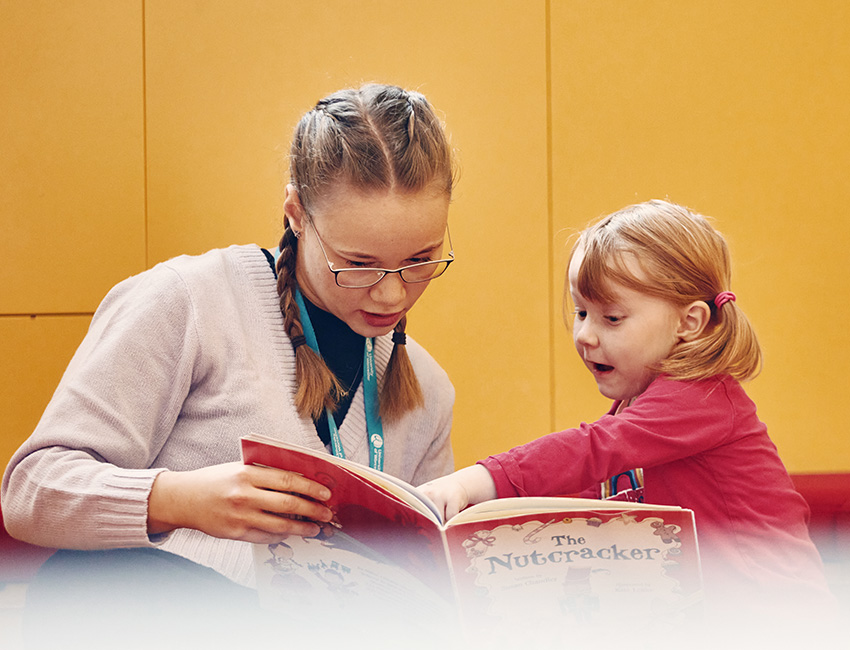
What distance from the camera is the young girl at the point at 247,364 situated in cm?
105

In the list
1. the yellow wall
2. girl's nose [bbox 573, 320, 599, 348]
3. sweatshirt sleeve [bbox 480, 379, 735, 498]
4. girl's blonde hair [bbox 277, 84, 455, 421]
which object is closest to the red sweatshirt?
sweatshirt sleeve [bbox 480, 379, 735, 498]

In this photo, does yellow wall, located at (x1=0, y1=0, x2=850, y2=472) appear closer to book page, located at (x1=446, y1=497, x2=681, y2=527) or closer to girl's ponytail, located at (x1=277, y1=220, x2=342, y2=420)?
girl's ponytail, located at (x1=277, y1=220, x2=342, y2=420)

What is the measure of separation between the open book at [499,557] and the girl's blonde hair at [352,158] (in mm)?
385

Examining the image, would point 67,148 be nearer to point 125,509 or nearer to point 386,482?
point 125,509

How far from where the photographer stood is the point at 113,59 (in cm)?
233

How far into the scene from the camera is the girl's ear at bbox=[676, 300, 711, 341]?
1.33 meters

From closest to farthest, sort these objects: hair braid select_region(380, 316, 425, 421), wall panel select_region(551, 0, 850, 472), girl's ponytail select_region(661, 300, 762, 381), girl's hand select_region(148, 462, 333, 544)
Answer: girl's hand select_region(148, 462, 333, 544), girl's ponytail select_region(661, 300, 762, 381), hair braid select_region(380, 316, 425, 421), wall panel select_region(551, 0, 850, 472)

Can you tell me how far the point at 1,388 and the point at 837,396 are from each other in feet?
9.07

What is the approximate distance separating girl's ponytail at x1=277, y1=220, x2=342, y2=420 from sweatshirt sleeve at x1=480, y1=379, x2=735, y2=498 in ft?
1.05

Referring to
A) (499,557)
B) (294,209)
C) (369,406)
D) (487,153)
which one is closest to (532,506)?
(499,557)

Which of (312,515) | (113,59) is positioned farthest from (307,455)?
(113,59)

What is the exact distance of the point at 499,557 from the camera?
0.87 m

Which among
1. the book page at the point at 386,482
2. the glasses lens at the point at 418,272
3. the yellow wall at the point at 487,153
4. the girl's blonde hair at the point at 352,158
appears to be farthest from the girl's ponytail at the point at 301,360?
the yellow wall at the point at 487,153

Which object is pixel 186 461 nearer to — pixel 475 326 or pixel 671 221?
pixel 671 221
